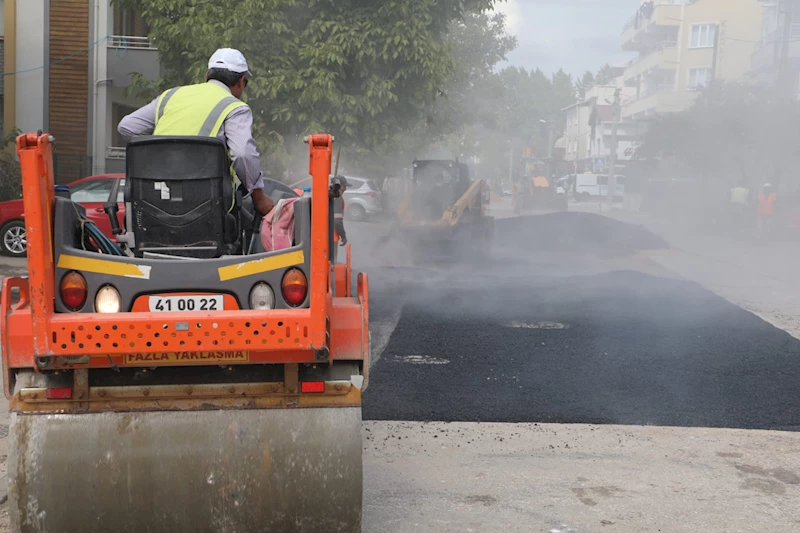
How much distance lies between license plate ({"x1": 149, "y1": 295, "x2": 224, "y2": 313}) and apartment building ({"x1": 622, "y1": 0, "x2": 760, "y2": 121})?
57.1 meters

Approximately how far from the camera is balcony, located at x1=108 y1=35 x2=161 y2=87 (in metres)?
23.9

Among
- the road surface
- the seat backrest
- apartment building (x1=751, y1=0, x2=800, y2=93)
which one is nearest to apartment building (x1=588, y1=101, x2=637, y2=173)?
apartment building (x1=751, y1=0, x2=800, y2=93)

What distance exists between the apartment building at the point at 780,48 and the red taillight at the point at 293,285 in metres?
31.7

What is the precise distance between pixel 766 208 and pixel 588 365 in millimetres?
23397

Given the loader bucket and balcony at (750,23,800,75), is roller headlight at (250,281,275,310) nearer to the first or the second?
the loader bucket

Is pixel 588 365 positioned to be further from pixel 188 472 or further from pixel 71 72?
pixel 71 72

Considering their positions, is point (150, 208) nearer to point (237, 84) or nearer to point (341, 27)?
point (237, 84)

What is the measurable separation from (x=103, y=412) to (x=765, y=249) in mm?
23715

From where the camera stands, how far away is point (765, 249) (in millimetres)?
25344

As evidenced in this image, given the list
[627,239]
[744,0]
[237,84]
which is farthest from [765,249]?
[744,0]

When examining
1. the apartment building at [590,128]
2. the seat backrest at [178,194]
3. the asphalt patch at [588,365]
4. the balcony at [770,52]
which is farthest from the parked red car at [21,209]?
the apartment building at [590,128]

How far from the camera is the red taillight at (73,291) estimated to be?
3783 mm

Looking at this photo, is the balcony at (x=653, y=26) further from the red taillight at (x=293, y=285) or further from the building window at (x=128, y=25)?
the red taillight at (x=293, y=285)

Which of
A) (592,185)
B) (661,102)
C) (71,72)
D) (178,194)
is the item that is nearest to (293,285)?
(178,194)
